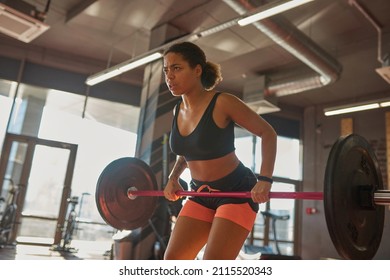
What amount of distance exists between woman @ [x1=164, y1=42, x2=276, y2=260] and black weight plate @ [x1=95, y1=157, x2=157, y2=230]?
46cm

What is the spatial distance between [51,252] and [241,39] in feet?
11.7

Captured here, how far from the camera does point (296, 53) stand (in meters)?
4.01

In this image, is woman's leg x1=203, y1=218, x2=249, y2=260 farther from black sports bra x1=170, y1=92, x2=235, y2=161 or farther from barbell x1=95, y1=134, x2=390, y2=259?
black sports bra x1=170, y1=92, x2=235, y2=161

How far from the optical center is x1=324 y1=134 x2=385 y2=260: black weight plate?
1053mm

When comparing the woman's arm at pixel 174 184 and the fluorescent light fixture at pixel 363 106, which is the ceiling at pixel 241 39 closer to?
the fluorescent light fixture at pixel 363 106

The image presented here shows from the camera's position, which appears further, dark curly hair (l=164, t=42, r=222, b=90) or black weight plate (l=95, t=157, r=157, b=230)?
black weight plate (l=95, t=157, r=157, b=230)

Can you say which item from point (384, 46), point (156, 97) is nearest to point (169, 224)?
point (156, 97)

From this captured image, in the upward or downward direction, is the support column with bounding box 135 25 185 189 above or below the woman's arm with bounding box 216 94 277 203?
above

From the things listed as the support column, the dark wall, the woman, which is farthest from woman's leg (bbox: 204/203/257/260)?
the dark wall

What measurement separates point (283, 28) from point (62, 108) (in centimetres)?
365

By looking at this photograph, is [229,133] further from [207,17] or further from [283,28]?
[207,17]

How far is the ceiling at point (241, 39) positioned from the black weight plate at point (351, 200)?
2283 mm

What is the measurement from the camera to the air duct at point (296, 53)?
11.6ft

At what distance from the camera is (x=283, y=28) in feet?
11.9
